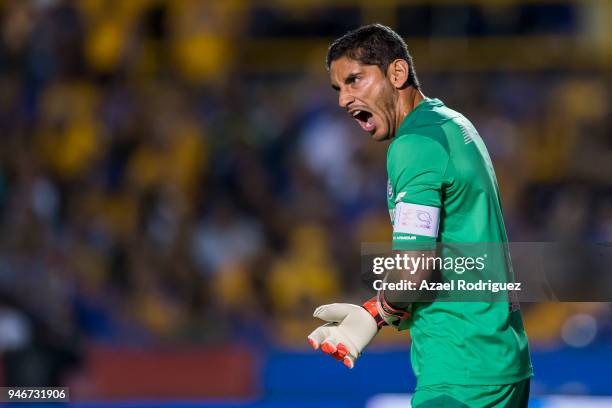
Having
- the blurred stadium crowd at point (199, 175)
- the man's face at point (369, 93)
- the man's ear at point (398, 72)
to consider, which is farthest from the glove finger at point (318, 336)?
the blurred stadium crowd at point (199, 175)

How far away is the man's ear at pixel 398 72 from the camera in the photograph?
3.56 m

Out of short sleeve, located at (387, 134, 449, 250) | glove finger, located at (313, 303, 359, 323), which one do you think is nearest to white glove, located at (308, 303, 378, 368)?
glove finger, located at (313, 303, 359, 323)

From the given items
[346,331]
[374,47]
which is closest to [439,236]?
[346,331]

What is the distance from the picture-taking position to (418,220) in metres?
3.25

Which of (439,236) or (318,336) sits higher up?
(439,236)

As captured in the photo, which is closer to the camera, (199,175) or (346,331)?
(346,331)

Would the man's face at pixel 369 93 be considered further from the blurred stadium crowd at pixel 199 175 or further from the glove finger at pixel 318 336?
the blurred stadium crowd at pixel 199 175

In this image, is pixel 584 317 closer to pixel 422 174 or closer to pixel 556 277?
pixel 556 277

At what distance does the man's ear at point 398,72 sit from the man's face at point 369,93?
0.02 meters

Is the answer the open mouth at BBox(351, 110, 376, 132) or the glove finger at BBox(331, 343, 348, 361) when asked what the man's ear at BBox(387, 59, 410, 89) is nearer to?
the open mouth at BBox(351, 110, 376, 132)

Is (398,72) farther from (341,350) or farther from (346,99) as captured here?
(341,350)

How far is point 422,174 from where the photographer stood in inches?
129

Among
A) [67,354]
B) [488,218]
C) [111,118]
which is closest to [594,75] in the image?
[111,118]

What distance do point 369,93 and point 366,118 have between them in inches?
5.2
